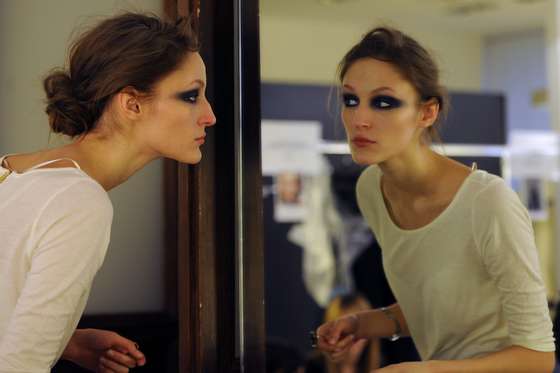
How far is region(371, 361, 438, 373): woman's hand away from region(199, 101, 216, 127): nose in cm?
31

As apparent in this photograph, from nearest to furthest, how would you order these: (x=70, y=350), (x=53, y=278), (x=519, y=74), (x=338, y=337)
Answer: (x=53, y=278), (x=70, y=350), (x=338, y=337), (x=519, y=74)

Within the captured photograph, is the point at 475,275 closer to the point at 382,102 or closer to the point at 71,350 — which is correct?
the point at 382,102

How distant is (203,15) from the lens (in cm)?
89

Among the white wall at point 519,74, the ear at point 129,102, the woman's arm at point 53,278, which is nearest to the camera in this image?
the woman's arm at point 53,278

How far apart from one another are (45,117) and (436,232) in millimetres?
405

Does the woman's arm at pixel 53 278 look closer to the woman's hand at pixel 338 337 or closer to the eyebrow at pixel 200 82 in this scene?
the eyebrow at pixel 200 82

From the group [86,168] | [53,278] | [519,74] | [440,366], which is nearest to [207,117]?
[86,168]

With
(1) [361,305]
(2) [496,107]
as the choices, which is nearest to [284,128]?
(2) [496,107]

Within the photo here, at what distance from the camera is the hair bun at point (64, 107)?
0.78 meters

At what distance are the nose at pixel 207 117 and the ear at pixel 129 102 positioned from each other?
67mm

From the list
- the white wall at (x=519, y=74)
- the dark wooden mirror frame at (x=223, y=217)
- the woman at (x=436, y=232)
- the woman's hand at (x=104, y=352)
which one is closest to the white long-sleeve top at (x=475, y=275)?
the woman at (x=436, y=232)

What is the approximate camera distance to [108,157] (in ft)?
2.61

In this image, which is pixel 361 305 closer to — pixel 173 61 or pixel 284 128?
pixel 173 61

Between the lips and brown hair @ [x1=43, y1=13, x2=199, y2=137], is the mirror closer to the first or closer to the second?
the lips
